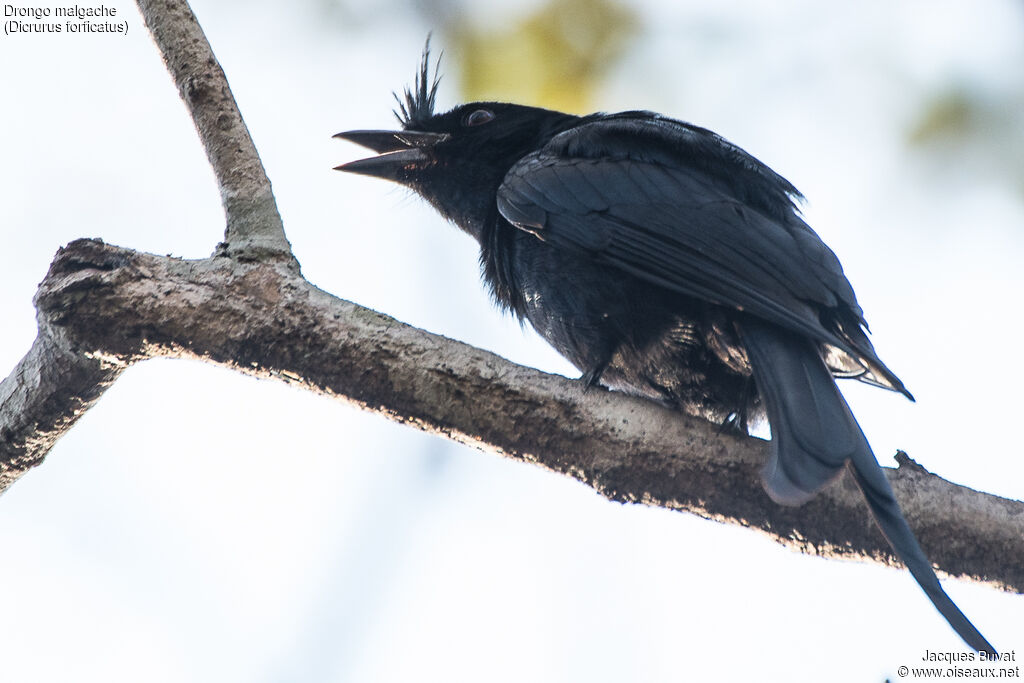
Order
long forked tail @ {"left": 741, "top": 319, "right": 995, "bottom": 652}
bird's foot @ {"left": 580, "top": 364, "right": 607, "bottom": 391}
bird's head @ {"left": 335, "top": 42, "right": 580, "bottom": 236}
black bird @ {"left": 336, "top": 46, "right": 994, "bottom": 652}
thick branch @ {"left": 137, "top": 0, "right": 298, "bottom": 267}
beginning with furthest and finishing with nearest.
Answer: bird's head @ {"left": 335, "top": 42, "right": 580, "bottom": 236} < bird's foot @ {"left": 580, "top": 364, "right": 607, "bottom": 391} < thick branch @ {"left": 137, "top": 0, "right": 298, "bottom": 267} < black bird @ {"left": 336, "top": 46, "right": 994, "bottom": 652} < long forked tail @ {"left": 741, "top": 319, "right": 995, "bottom": 652}

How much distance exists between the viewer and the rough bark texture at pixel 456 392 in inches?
91.4

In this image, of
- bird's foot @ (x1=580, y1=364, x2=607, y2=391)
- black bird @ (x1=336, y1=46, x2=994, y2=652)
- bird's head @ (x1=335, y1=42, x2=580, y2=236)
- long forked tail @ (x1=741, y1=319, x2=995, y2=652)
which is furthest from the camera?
bird's head @ (x1=335, y1=42, x2=580, y2=236)

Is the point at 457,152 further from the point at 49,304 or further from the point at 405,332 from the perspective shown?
the point at 49,304

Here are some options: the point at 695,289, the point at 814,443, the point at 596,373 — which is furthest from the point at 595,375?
the point at 814,443

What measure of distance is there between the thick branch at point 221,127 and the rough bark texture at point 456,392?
0.22 meters

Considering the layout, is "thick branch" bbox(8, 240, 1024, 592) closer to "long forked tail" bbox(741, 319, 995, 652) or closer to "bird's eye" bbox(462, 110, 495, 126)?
"long forked tail" bbox(741, 319, 995, 652)

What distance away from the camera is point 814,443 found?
2.27 m

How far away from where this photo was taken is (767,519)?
92.3 inches

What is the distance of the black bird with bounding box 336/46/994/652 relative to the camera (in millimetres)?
2316

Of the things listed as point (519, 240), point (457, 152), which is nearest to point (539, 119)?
point (457, 152)

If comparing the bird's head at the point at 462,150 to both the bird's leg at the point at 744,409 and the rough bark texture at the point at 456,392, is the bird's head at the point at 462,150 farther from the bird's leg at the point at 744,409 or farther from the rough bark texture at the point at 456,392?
the rough bark texture at the point at 456,392

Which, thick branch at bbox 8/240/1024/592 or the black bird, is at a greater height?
the black bird

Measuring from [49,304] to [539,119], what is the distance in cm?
239

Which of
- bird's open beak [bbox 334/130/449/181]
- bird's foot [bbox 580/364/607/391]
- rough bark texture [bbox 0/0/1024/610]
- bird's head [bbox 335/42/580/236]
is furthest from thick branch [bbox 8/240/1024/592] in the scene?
A: bird's open beak [bbox 334/130/449/181]
